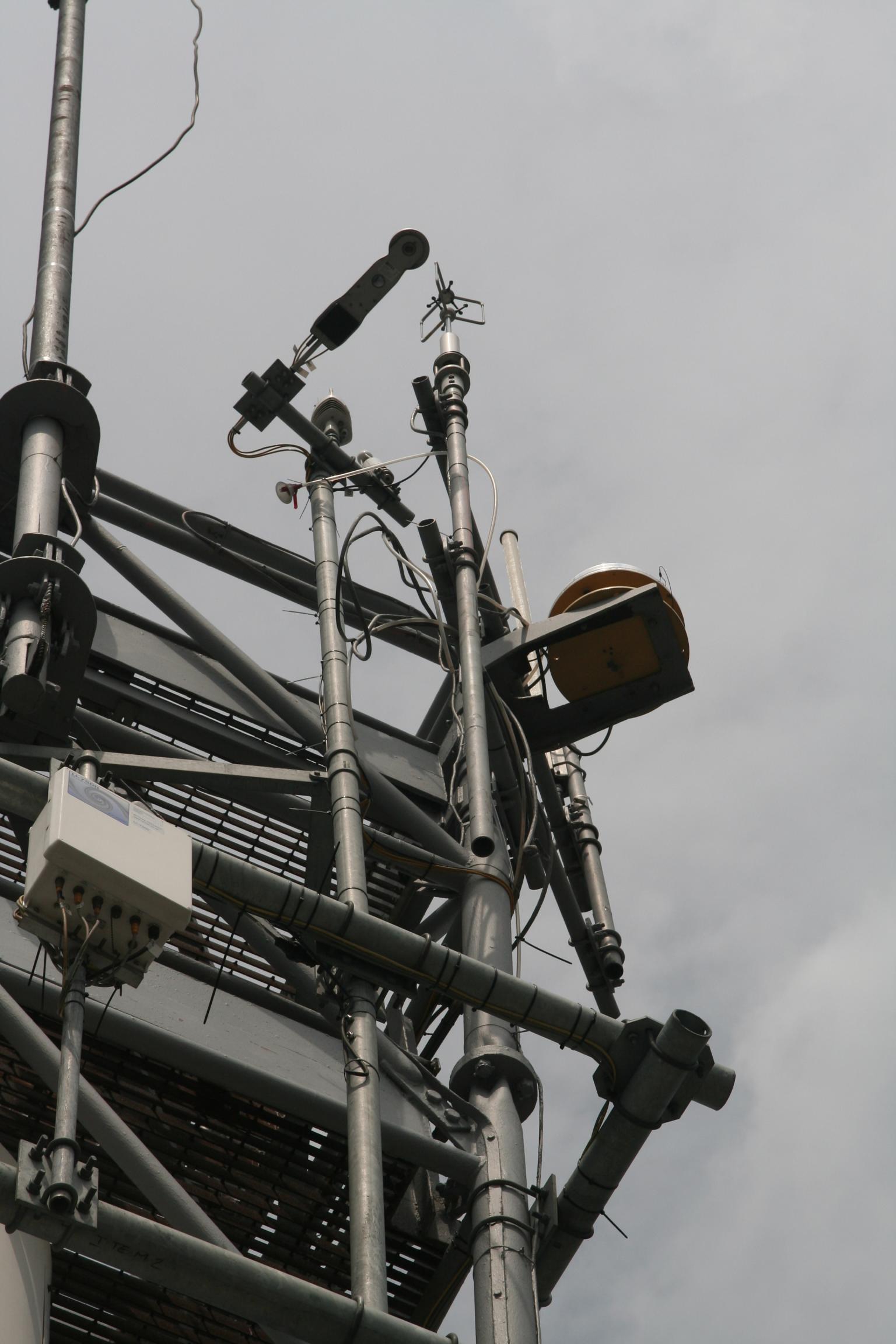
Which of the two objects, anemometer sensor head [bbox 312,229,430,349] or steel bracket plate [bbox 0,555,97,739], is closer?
steel bracket plate [bbox 0,555,97,739]

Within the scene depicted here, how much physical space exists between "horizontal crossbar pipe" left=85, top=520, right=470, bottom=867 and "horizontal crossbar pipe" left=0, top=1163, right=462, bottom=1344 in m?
4.34

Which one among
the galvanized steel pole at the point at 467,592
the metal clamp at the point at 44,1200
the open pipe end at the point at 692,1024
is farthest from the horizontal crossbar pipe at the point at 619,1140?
the metal clamp at the point at 44,1200

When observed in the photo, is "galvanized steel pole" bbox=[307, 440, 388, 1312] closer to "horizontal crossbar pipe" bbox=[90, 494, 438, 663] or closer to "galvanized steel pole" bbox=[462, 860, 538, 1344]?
"galvanized steel pole" bbox=[462, 860, 538, 1344]

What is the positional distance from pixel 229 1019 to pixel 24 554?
2.50 meters

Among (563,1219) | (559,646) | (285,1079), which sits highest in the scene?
(559,646)

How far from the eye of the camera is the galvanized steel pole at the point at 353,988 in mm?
5664

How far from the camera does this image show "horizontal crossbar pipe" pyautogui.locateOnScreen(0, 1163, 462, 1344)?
4.71 m

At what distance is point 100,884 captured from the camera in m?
5.48

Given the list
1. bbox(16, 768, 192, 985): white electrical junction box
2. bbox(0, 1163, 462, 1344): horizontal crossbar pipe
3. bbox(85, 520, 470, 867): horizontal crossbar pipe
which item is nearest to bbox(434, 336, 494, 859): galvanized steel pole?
bbox(85, 520, 470, 867): horizontal crossbar pipe

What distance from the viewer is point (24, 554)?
24.1 ft

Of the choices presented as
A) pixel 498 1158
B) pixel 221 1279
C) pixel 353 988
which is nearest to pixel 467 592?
pixel 353 988

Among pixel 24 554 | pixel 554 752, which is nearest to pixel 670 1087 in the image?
pixel 24 554

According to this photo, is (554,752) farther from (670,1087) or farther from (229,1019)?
(670,1087)

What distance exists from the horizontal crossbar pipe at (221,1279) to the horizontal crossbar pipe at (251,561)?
6581 millimetres
